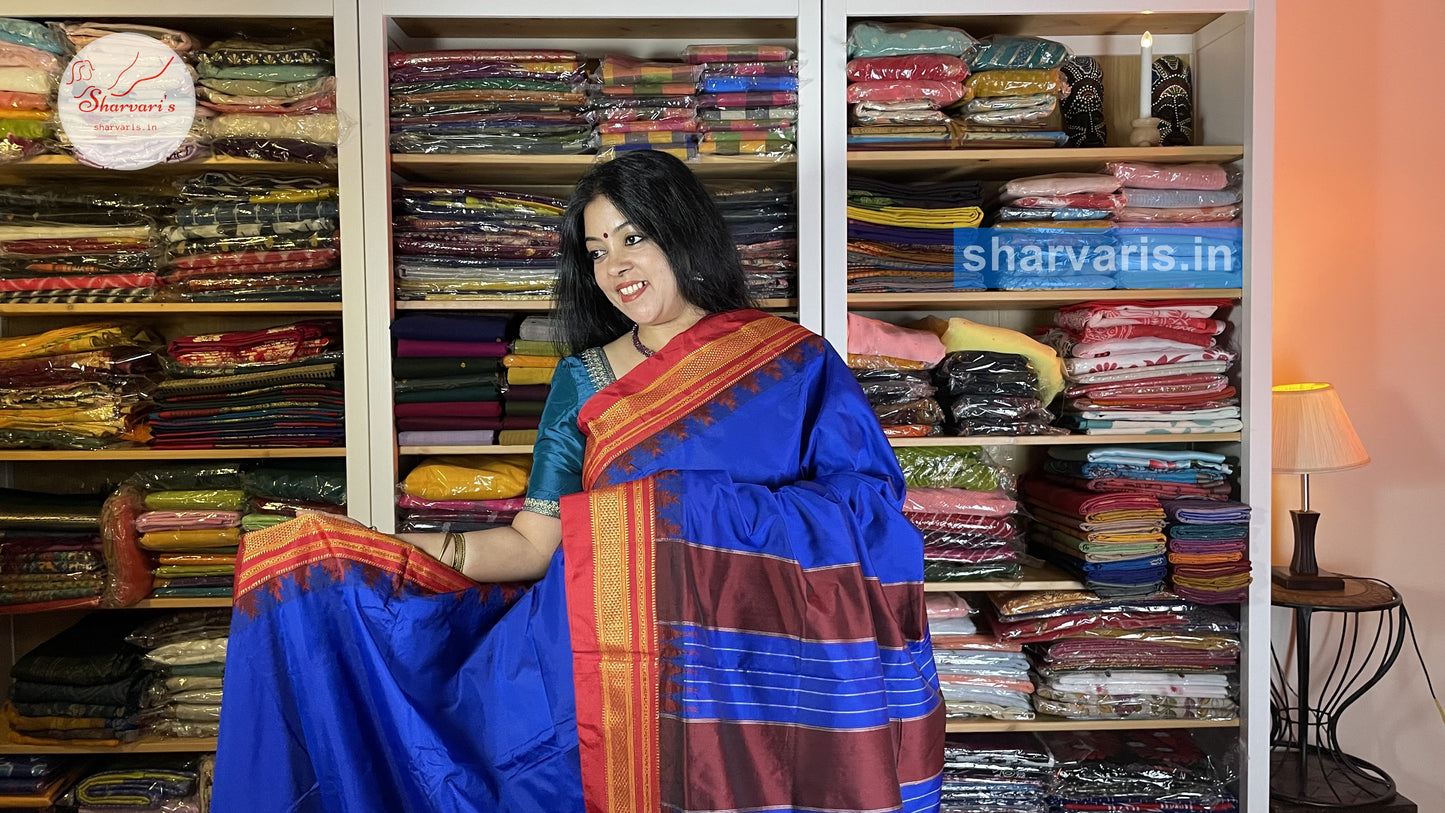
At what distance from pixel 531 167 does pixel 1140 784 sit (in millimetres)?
2048

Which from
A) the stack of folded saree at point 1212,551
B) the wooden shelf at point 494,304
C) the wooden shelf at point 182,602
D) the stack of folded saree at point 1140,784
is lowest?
the stack of folded saree at point 1140,784

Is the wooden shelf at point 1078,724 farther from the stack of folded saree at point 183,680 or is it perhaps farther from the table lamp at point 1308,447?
the stack of folded saree at point 183,680

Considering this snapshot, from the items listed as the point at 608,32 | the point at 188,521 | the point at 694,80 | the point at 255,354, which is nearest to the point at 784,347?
the point at 694,80

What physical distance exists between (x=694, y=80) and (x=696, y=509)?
1.31 metres

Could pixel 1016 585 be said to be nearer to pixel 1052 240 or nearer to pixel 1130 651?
pixel 1130 651

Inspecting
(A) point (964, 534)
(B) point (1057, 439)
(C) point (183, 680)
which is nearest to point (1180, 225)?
(B) point (1057, 439)

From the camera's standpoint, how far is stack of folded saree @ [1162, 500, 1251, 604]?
2582 millimetres

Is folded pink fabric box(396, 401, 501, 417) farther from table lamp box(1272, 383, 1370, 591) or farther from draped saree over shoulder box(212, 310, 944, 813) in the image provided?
table lamp box(1272, 383, 1370, 591)

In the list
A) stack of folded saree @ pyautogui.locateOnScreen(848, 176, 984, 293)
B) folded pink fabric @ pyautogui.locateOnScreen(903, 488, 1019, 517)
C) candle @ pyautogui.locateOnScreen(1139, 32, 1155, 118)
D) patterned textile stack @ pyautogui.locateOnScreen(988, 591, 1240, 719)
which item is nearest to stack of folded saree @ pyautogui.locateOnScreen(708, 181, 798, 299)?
stack of folded saree @ pyautogui.locateOnScreen(848, 176, 984, 293)

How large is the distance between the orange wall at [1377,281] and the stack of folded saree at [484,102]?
1924mm

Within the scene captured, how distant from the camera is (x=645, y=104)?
2568 millimetres

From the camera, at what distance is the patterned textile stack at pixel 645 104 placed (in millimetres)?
2555

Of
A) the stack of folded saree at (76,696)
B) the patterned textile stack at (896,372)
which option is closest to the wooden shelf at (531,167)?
the patterned textile stack at (896,372)

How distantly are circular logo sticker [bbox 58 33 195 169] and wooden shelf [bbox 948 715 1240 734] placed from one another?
2.26 meters
